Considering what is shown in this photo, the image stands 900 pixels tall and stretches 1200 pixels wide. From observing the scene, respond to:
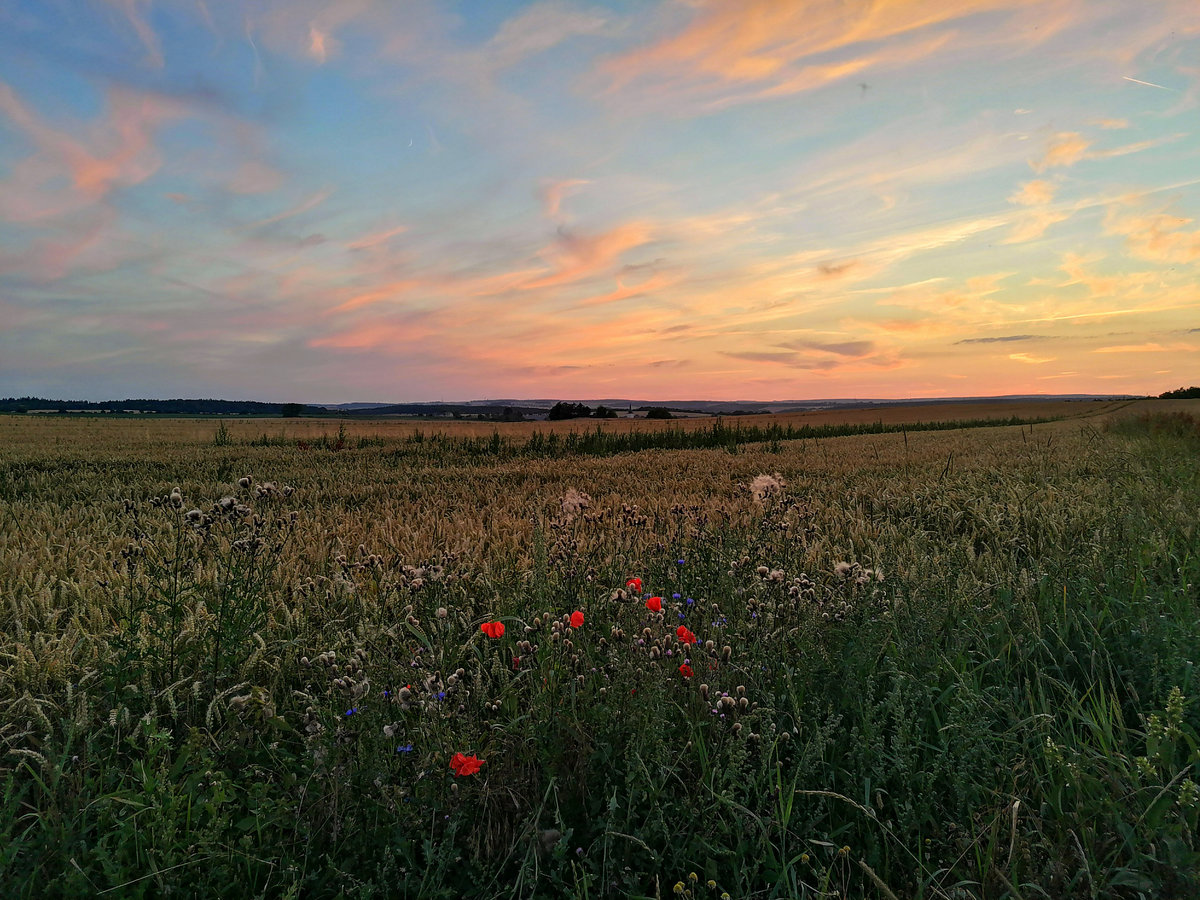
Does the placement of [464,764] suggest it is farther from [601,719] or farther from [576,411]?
[576,411]

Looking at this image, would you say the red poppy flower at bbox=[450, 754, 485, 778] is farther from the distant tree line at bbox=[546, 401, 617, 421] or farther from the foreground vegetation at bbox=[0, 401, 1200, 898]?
the distant tree line at bbox=[546, 401, 617, 421]

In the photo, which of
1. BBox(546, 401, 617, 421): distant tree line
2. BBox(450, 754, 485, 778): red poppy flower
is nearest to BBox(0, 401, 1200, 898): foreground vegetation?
BBox(450, 754, 485, 778): red poppy flower

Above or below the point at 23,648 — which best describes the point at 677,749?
below

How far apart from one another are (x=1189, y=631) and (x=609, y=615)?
8.24 ft

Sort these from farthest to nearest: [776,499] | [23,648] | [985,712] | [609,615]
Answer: [776,499], [609,615], [23,648], [985,712]

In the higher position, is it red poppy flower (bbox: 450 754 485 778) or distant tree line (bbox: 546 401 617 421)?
distant tree line (bbox: 546 401 617 421)

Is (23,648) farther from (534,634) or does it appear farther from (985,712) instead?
(985,712)

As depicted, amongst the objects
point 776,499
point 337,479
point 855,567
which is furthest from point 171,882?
point 337,479

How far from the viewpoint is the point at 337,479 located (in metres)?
8.73

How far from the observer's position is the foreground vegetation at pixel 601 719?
179 cm

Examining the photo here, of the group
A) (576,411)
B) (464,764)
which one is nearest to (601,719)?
(464,764)

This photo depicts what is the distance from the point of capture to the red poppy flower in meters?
1.87

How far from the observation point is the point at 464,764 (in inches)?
75.3

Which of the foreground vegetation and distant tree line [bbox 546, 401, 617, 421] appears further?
distant tree line [bbox 546, 401, 617, 421]
